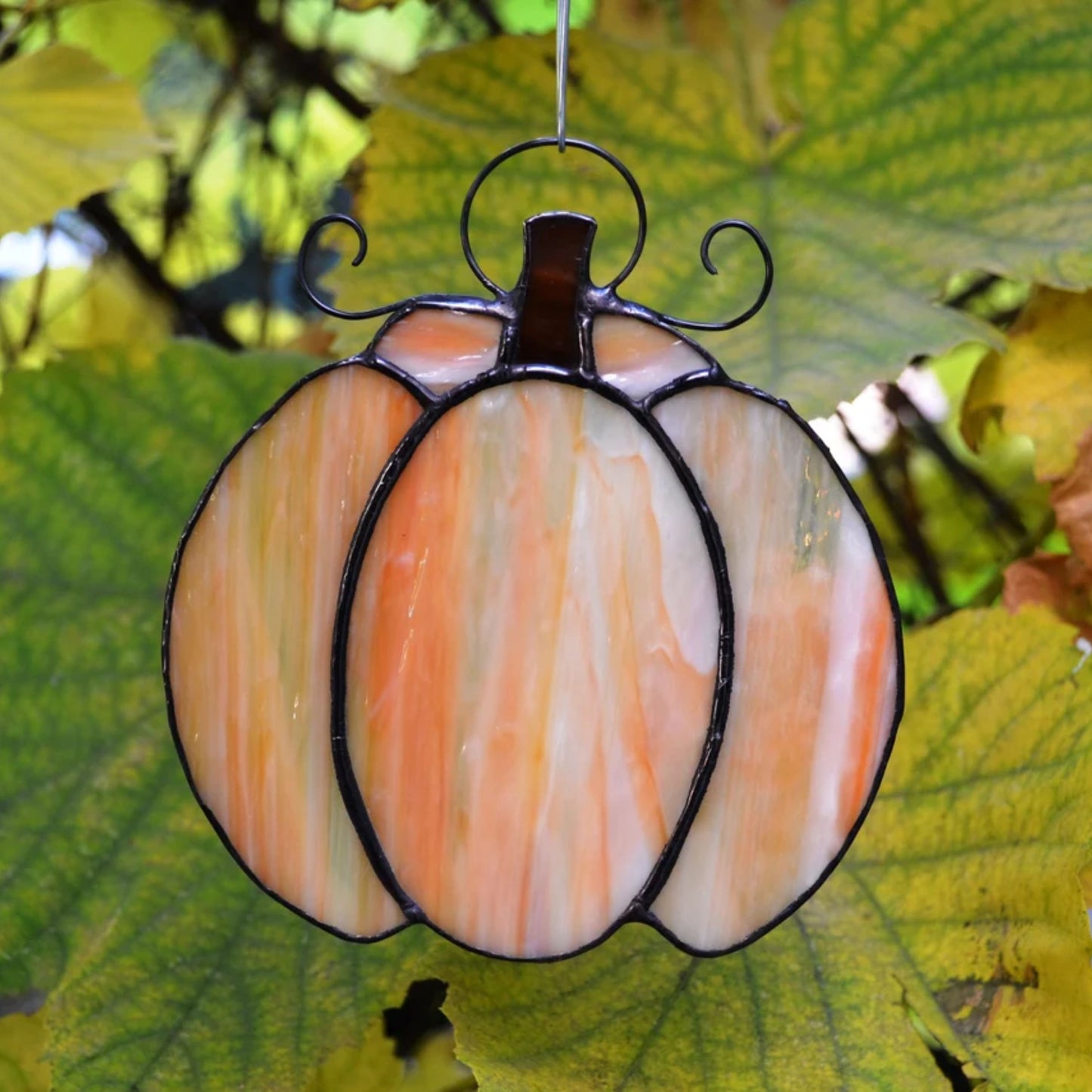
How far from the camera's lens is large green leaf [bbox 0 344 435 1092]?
1.43 feet

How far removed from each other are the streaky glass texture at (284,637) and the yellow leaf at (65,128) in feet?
0.74

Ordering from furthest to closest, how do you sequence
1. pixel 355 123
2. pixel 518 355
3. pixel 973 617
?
pixel 355 123, pixel 973 617, pixel 518 355

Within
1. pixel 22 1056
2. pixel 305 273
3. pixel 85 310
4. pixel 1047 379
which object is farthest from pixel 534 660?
pixel 85 310

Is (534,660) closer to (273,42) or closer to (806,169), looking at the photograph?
(806,169)

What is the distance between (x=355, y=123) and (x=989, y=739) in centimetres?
51

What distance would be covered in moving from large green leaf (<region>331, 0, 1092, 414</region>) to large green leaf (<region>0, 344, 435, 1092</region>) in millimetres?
116

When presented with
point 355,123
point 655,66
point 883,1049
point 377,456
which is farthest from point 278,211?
point 883,1049

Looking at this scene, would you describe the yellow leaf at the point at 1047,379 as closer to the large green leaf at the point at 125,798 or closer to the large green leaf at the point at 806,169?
the large green leaf at the point at 806,169

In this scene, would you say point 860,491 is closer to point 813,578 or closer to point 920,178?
point 920,178

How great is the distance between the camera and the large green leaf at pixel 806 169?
1.51 ft

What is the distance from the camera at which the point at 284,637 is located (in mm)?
360

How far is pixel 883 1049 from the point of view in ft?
1.32

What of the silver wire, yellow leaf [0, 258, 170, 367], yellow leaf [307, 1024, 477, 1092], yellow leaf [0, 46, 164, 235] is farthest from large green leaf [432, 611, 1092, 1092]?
yellow leaf [0, 258, 170, 367]

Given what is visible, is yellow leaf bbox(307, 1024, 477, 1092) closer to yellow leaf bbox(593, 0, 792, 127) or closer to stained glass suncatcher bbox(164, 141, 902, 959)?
stained glass suncatcher bbox(164, 141, 902, 959)
